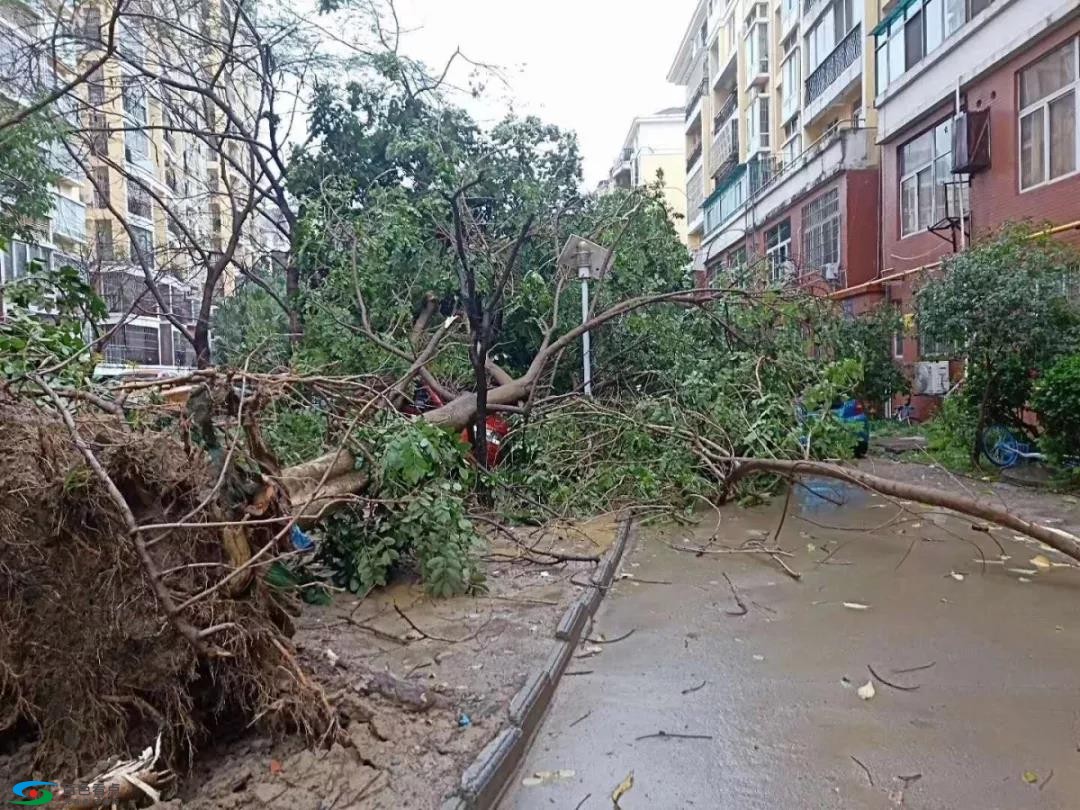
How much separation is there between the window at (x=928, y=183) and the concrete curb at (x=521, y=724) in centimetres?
1363

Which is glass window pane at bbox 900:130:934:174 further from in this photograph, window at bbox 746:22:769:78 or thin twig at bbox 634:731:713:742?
thin twig at bbox 634:731:713:742

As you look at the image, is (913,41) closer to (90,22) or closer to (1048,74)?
(1048,74)

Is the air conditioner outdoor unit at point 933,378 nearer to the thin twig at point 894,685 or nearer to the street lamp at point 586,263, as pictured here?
the street lamp at point 586,263

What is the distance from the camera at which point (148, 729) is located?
3.36 meters

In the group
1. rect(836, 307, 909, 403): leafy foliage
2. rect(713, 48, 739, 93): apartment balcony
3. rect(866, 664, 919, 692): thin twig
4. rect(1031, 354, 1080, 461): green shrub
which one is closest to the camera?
rect(866, 664, 919, 692): thin twig

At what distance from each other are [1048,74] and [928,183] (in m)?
4.32

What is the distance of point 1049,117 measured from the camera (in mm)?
13320

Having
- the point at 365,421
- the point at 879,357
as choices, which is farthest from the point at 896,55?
the point at 365,421

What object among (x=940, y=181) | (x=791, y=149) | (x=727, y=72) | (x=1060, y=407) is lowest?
(x=1060, y=407)

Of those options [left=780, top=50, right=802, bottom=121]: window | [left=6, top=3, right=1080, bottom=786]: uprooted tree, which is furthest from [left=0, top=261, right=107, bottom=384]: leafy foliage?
[left=780, top=50, right=802, bottom=121]: window

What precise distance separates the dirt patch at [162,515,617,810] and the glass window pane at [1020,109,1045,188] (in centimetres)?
1189

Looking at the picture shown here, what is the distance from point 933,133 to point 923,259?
2587 millimetres

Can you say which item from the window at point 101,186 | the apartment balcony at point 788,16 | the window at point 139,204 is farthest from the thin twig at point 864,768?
the window at point 139,204

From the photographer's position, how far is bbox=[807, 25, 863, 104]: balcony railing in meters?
22.2
